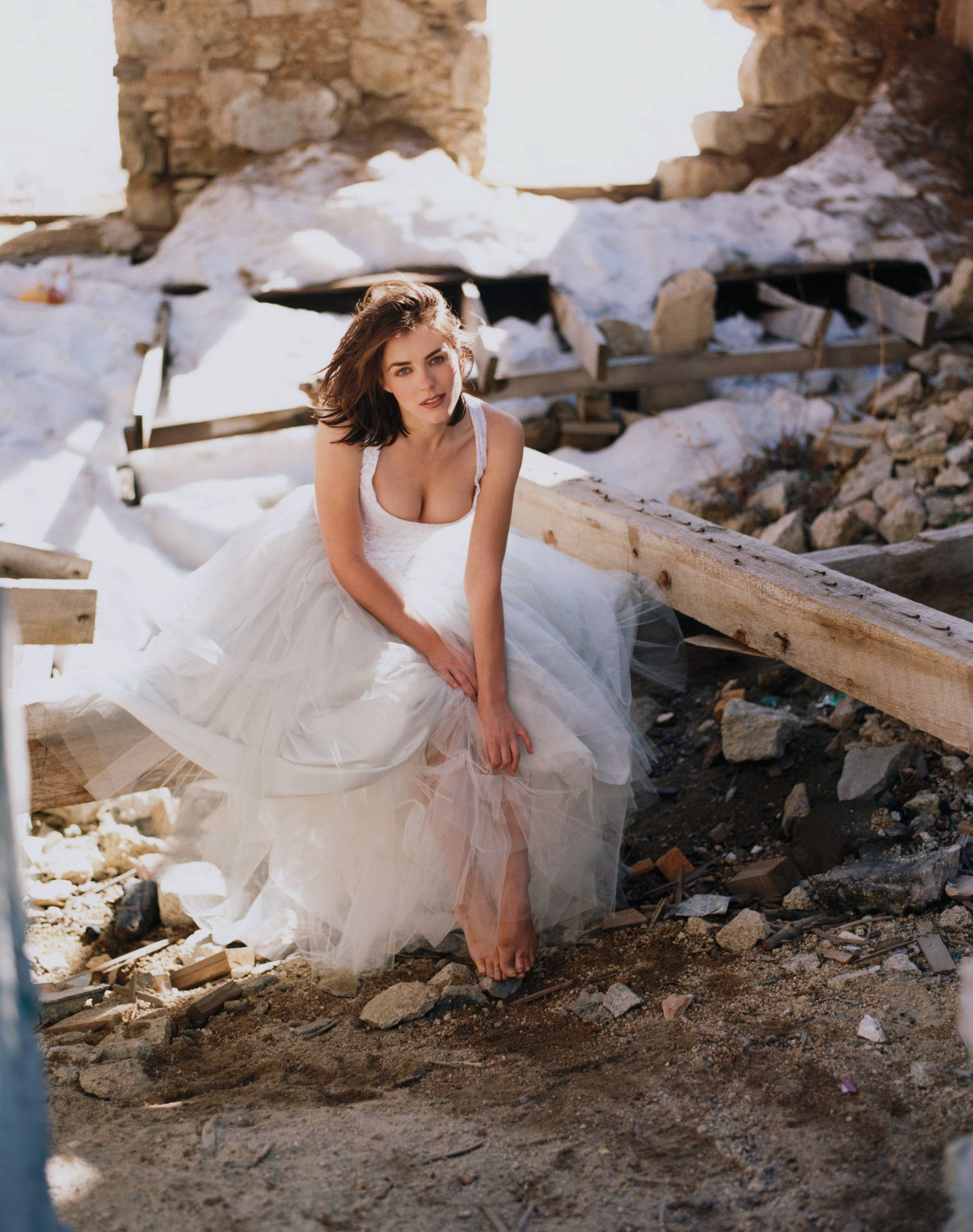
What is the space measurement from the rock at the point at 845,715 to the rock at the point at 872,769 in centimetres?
23

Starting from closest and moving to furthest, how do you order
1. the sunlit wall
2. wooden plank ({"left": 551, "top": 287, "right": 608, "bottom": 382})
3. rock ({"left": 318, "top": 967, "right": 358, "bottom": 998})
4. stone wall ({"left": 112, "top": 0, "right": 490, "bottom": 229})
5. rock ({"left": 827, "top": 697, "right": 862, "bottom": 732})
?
rock ({"left": 318, "top": 967, "right": 358, "bottom": 998}) → rock ({"left": 827, "top": 697, "right": 862, "bottom": 732}) → wooden plank ({"left": 551, "top": 287, "right": 608, "bottom": 382}) → stone wall ({"left": 112, "top": 0, "right": 490, "bottom": 229}) → the sunlit wall

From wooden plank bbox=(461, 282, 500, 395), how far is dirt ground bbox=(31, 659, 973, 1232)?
10.9ft

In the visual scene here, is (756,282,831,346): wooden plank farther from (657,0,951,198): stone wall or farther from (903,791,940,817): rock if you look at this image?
(903,791,940,817): rock

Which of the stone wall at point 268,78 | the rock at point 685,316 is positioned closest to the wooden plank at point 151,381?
the stone wall at point 268,78

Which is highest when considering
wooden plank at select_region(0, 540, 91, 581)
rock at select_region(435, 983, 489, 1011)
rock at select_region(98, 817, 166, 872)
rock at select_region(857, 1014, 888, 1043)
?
wooden plank at select_region(0, 540, 91, 581)

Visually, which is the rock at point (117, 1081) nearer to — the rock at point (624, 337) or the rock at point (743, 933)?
the rock at point (743, 933)

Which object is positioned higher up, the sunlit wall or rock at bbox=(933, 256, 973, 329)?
the sunlit wall

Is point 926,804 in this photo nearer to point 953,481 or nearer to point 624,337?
point 953,481

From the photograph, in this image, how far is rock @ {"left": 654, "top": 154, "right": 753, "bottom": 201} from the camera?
24.0 ft

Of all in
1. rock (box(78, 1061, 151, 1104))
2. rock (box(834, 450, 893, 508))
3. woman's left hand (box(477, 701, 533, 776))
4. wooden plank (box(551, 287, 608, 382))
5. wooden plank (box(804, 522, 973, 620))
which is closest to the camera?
rock (box(78, 1061, 151, 1104))

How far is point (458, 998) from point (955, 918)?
109 centimetres

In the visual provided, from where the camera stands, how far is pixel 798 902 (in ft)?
8.00

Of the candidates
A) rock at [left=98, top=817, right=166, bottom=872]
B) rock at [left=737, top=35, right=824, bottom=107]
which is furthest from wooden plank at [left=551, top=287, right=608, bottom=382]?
rock at [left=98, top=817, right=166, bottom=872]

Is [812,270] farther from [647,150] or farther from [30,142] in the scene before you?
[30,142]
